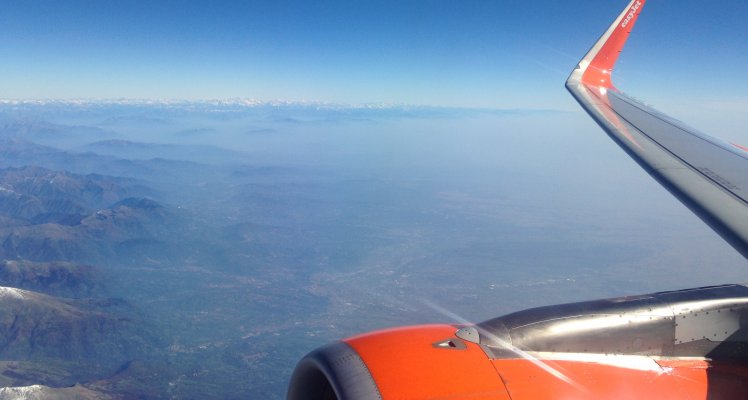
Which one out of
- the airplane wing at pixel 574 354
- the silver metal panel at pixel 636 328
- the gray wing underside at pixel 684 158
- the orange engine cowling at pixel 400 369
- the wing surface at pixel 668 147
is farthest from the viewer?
the wing surface at pixel 668 147

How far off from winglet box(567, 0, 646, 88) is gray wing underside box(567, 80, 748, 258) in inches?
11.5

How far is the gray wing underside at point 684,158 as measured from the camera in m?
3.68

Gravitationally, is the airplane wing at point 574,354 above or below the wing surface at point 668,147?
below

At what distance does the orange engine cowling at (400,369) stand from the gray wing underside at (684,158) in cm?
213

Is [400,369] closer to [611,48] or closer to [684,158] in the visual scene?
[684,158]

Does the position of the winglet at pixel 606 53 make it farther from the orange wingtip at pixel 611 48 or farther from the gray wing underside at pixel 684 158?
the gray wing underside at pixel 684 158

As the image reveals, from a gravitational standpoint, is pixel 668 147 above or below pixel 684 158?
above

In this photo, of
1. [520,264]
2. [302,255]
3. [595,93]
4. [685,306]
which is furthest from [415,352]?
[302,255]

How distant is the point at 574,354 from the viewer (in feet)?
9.89

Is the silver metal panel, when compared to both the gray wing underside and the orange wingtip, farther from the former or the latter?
the orange wingtip

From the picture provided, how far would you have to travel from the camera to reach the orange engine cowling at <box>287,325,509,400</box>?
245 cm

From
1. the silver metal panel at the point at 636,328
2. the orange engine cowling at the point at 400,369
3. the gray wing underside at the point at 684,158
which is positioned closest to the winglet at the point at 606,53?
the gray wing underside at the point at 684,158

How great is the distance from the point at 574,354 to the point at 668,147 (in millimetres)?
4898

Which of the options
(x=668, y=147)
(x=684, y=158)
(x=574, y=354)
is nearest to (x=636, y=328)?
(x=574, y=354)
